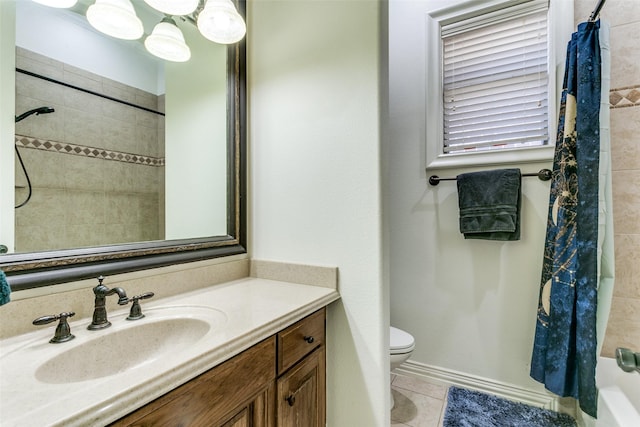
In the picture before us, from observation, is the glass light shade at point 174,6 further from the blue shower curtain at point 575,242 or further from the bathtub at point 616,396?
A: the bathtub at point 616,396

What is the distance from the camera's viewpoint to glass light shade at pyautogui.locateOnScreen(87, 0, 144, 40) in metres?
1.03

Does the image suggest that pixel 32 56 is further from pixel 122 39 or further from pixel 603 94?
pixel 603 94

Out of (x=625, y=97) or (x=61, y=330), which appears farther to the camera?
(x=625, y=97)

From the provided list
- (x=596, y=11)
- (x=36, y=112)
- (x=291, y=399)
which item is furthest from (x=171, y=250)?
(x=596, y=11)

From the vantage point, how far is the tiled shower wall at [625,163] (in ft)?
Answer: 5.04

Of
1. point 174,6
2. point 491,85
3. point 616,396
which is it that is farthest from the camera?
point 491,85

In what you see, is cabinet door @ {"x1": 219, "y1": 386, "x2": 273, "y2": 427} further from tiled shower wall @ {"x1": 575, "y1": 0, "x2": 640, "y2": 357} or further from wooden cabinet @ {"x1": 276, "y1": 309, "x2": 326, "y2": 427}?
tiled shower wall @ {"x1": 575, "y1": 0, "x2": 640, "y2": 357}

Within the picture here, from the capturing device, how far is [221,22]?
1229 mm

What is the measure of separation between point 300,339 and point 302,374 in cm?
14

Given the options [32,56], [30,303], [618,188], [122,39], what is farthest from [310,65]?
[618,188]

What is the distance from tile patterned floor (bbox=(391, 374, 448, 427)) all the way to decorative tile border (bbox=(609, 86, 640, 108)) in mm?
1869

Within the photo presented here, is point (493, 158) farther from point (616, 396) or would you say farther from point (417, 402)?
point (417, 402)

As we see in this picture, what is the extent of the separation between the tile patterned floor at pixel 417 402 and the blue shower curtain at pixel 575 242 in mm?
543

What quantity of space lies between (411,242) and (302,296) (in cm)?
114
